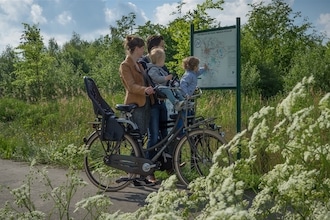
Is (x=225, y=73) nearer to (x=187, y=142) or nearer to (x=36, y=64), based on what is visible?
(x=187, y=142)

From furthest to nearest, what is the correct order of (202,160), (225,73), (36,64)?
(36,64) → (225,73) → (202,160)

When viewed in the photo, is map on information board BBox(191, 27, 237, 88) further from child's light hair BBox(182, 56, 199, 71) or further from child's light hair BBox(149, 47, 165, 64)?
child's light hair BBox(149, 47, 165, 64)

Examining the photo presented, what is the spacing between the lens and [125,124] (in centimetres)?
580

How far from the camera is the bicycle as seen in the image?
5.60 meters

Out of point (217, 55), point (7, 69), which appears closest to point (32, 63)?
point (7, 69)

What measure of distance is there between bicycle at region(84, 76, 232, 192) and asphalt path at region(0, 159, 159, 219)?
17 cm

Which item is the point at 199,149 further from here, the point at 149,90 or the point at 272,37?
the point at 272,37

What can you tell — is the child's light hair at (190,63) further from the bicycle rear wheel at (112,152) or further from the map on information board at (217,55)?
the bicycle rear wheel at (112,152)

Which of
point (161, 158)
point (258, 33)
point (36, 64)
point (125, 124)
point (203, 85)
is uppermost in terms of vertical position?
point (258, 33)

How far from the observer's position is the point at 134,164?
568cm

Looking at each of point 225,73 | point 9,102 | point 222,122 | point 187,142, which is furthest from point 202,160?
point 9,102

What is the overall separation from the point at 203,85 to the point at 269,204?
181 inches

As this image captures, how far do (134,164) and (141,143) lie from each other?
0.28m

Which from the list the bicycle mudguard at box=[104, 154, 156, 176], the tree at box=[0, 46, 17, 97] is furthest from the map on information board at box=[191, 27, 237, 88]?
the tree at box=[0, 46, 17, 97]
